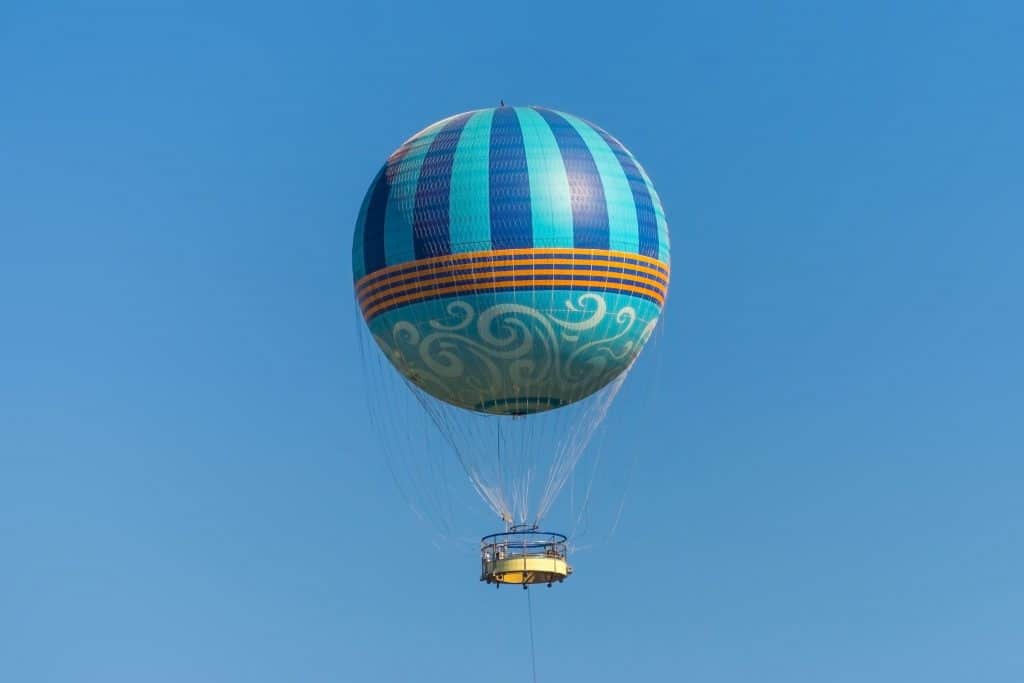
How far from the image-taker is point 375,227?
71875 millimetres

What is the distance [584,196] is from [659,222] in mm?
2824

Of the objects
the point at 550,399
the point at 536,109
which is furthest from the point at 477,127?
the point at 550,399

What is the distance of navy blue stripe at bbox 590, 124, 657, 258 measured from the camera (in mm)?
71812

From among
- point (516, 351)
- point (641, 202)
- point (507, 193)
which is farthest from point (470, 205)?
point (641, 202)

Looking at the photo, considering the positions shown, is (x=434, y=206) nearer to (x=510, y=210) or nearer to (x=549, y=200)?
(x=510, y=210)

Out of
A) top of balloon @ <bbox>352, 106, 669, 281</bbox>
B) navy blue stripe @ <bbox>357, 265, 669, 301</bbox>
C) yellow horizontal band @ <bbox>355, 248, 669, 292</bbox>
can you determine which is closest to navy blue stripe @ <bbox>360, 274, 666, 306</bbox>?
navy blue stripe @ <bbox>357, 265, 669, 301</bbox>

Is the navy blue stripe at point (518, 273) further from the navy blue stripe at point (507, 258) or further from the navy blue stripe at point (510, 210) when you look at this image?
the navy blue stripe at point (510, 210)

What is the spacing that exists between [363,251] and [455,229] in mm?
3171

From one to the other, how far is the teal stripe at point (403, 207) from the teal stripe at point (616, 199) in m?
3.95

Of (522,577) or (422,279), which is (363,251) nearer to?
(422,279)

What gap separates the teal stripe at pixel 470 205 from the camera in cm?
7019

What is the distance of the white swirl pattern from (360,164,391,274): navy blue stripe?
1663mm

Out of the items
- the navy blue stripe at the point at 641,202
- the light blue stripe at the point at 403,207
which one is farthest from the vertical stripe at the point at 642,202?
the light blue stripe at the point at 403,207

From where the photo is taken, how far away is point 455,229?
70.3m
